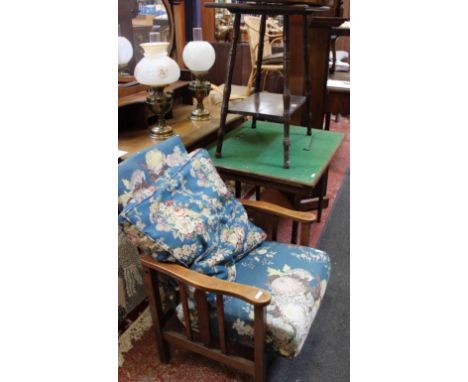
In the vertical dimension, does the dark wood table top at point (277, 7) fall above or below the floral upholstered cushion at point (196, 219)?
above

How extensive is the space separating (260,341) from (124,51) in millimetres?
1369

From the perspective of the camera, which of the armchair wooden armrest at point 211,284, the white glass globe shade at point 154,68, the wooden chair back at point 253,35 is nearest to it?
the armchair wooden armrest at point 211,284

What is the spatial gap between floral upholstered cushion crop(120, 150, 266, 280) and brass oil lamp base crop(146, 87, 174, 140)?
0.31m

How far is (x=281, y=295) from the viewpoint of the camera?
1.33m

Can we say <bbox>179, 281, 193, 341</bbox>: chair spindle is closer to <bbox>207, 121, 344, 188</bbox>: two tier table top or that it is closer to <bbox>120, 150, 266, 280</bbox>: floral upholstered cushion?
<bbox>120, 150, 266, 280</bbox>: floral upholstered cushion

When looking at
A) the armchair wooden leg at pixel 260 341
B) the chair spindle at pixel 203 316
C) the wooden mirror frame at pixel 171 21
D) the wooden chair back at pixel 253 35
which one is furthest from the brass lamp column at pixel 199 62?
the wooden chair back at pixel 253 35

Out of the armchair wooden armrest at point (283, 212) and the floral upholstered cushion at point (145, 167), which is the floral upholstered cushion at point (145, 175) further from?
the armchair wooden armrest at point (283, 212)

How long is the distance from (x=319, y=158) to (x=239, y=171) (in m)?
0.39

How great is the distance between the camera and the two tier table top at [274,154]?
5.52 feet

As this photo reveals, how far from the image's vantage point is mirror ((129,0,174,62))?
1.86 meters

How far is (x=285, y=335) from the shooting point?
47.9 inches

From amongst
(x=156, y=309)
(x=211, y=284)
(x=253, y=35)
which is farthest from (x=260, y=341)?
(x=253, y=35)

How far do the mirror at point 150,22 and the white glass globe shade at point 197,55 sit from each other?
21 centimetres

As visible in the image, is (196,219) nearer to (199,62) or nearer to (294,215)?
(294,215)
